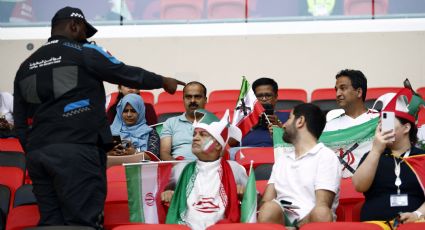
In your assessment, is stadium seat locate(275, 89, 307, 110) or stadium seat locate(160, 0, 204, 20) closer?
stadium seat locate(275, 89, 307, 110)

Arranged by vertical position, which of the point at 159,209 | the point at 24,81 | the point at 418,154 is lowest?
the point at 159,209

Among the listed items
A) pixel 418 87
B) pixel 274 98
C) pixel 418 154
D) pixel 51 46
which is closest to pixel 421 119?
pixel 274 98

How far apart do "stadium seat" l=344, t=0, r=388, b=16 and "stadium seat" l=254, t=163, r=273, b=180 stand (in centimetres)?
466

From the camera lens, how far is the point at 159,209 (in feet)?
19.8

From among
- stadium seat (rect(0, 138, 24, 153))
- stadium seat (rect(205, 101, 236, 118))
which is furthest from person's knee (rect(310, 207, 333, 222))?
stadium seat (rect(205, 101, 236, 118))

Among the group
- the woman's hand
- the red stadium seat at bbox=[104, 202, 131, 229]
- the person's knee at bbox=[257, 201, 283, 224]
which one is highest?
the woman's hand

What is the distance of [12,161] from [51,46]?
1.84m

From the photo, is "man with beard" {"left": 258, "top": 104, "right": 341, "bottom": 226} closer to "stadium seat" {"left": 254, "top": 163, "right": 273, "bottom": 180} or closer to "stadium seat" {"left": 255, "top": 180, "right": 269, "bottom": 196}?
"stadium seat" {"left": 255, "top": 180, "right": 269, "bottom": 196}

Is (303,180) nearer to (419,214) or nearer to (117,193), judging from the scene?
(419,214)

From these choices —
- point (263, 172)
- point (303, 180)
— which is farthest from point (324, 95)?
point (303, 180)

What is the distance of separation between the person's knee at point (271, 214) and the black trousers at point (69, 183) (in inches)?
36.0

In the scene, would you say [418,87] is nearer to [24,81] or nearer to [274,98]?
[274,98]

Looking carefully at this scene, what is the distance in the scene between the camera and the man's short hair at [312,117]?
5.90m

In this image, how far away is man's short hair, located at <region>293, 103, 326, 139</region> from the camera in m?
5.90
